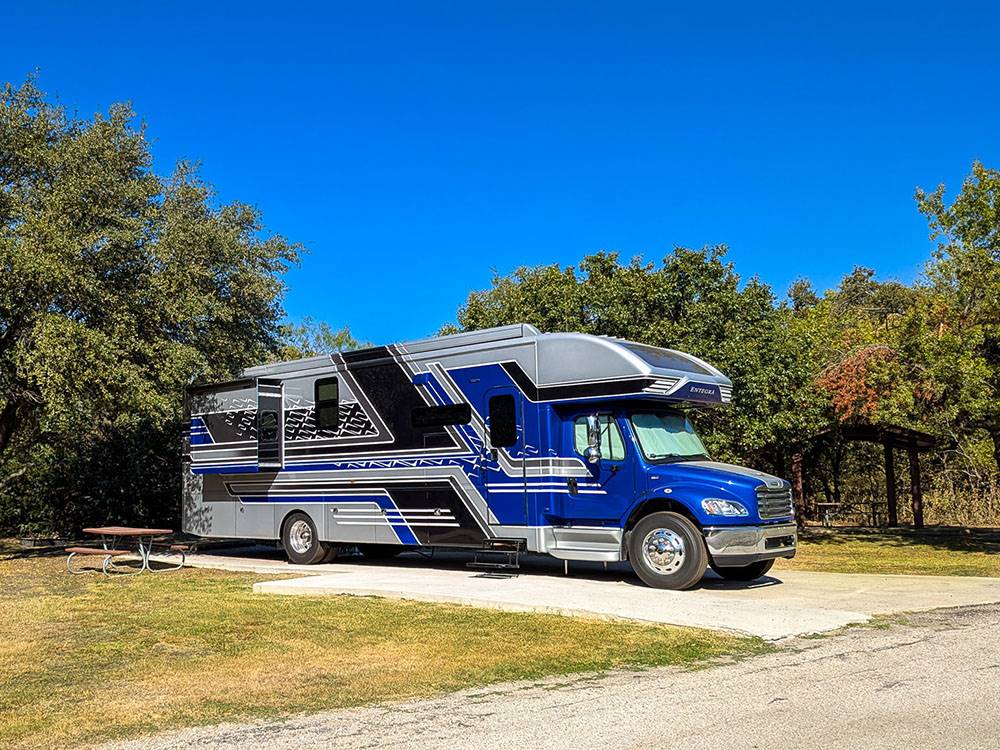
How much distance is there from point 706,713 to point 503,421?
7.55 metres

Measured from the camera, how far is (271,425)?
16.0 meters

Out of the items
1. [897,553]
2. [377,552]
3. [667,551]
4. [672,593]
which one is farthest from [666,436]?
[897,553]

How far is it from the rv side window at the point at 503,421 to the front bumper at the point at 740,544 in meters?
3.04

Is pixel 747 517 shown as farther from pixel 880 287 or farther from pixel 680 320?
pixel 880 287

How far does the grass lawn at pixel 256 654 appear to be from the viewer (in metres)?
6.18

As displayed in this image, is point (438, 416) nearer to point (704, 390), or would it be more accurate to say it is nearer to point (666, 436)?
point (666, 436)

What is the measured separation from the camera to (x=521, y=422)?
511 inches

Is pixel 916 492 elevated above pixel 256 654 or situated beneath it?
elevated above

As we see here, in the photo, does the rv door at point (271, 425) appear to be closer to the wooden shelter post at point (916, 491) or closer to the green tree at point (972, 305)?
the green tree at point (972, 305)

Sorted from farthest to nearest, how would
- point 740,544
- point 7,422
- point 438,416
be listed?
point 7,422 → point 438,416 → point 740,544

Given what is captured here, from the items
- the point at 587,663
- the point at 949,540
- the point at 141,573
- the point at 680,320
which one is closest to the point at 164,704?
the point at 587,663

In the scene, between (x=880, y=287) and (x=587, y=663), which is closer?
(x=587, y=663)

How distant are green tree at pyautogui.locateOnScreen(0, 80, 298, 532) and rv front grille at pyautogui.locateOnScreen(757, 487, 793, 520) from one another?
9.38m

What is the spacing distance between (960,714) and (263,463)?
12.4m
